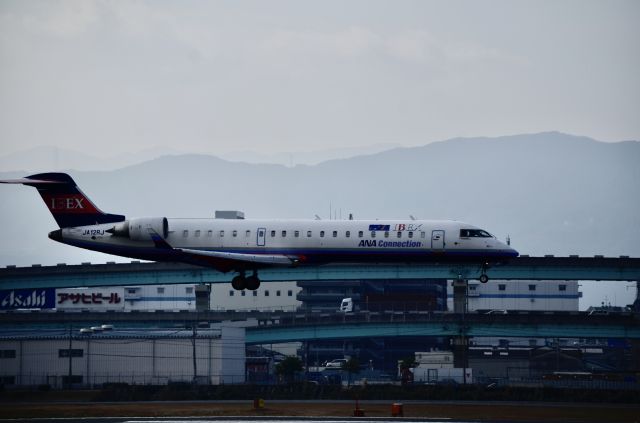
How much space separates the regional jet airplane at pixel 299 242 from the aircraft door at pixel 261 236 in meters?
0.01

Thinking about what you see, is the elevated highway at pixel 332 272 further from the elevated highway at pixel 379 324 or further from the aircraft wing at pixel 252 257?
the aircraft wing at pixel 252 257

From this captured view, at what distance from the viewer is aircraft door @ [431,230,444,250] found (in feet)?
248

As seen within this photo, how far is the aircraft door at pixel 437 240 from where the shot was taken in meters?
75.6

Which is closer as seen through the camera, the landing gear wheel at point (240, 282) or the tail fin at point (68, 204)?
the landing gear wheel at point (240, 282)

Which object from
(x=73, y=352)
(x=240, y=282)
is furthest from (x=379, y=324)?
(x=240, y=282)

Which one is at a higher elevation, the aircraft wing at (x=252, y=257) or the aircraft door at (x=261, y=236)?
the aircraft door at (x=261, y=236)

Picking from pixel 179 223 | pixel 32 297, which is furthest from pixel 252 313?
pixel 179 223

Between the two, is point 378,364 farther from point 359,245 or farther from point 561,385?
point 359,245

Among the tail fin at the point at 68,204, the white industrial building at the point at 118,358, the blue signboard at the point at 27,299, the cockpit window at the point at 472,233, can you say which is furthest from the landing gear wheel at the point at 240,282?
the blue signboard at the point at 27,299

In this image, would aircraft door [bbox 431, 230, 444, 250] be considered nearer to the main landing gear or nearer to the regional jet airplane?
the regional jet airplane

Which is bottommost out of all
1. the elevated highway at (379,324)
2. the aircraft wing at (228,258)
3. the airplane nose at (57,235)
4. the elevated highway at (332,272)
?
the elevated highway at (379,324)

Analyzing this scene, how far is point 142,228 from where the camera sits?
77500 millimetres

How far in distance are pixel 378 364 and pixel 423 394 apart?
10299 cm

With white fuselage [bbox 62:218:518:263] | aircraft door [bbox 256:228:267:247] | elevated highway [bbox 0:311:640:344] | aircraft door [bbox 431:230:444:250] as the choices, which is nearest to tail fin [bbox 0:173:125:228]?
white fuselage [bbox 62:218:518:263]
